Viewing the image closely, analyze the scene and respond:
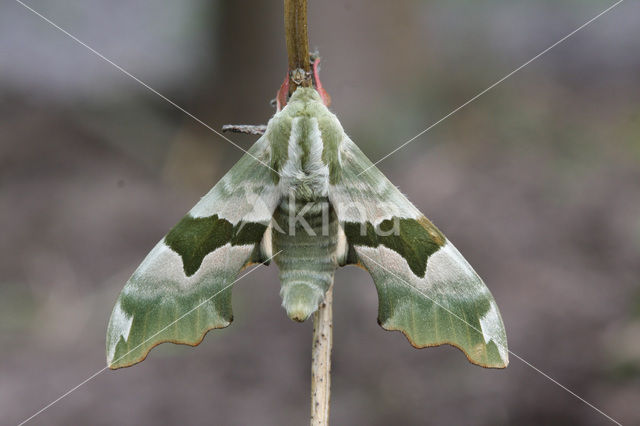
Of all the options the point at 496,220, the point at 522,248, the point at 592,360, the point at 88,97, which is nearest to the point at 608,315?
the point at 592,360

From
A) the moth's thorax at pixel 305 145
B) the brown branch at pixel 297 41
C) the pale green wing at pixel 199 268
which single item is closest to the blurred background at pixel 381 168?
the pale green wing at pixel 199 268

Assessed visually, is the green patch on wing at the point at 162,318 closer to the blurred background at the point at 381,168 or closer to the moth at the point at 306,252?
the moth at the point at 306,252

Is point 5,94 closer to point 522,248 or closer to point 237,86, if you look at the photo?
point 237,86

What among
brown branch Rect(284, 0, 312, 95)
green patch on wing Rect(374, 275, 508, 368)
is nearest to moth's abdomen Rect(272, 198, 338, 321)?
green patch on wing Rect(374, 275, 508, 368)

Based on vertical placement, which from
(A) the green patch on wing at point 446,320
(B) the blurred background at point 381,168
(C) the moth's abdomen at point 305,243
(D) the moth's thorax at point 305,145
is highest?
(B) the blurred background at point 381,168

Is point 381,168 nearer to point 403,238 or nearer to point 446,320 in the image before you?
point 403,238

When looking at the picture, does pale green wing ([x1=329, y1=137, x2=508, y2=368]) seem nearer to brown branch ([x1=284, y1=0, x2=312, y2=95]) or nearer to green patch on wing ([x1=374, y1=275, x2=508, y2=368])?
green patch on wing ([x1=374, y1=275, x2=508, y2=368])

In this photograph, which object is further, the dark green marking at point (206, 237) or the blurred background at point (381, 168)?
the blurred background at point (381, 168)

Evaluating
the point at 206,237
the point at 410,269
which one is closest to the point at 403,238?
the point at 410,269
